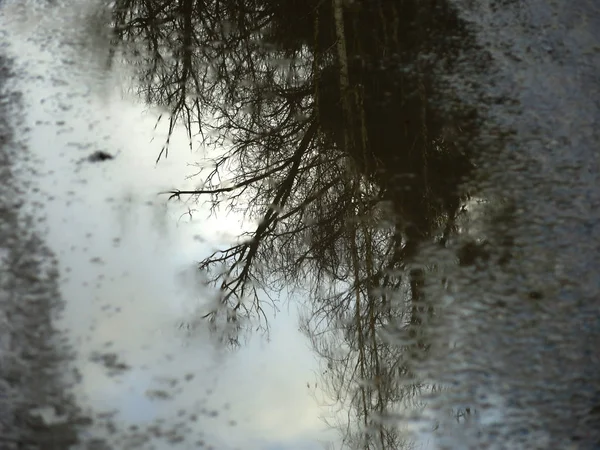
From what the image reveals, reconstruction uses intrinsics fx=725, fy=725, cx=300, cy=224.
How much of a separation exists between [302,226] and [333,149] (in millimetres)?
481

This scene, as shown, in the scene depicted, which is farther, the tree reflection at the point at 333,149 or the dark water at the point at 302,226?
the tree reflection at the point at 333,149

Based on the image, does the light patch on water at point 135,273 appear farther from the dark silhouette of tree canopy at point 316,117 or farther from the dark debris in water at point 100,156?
the dark silhouette of tree canopy at point 316,117

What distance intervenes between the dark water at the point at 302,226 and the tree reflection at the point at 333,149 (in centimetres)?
1

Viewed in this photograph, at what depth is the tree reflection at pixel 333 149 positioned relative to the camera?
233cm

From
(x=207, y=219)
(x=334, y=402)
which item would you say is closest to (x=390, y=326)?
(x=334, y=402)

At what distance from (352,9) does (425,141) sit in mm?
1263

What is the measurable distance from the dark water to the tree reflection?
0.04 feet

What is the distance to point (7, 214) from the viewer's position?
268 centimetres

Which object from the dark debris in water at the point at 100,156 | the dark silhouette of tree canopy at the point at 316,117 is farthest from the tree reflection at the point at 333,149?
the dark debris in water at the point at 100,156

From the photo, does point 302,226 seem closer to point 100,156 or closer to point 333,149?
point 333,149

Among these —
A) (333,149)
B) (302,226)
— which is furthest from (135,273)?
(333,149)

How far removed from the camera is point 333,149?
3.06 meters

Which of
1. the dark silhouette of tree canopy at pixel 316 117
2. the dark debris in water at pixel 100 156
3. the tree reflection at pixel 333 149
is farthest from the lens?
the dark debris in water at pixel 100 156

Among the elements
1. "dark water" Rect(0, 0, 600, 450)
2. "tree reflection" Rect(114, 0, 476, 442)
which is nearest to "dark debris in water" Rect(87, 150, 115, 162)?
"dark water" Rect(0, 0, 600, 450)
